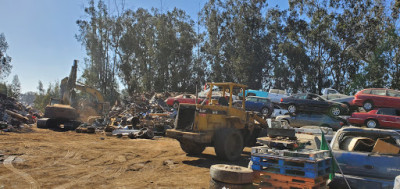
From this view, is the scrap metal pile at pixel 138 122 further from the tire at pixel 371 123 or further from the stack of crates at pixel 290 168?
the stack of crates at pixel 290 168

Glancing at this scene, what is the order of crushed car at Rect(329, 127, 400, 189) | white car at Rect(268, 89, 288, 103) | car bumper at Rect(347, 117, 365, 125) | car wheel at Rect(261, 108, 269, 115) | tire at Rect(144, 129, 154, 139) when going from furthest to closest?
white car at Rect(268, 89, 288, 103) → car wheel at Rect(261, 108, 269, 115) → tire at Rect(144, 129, 154, 139) → car bumper at Rect(347, 117, 365, 125) → crushed car at Rect(329, 127, 400, 189)

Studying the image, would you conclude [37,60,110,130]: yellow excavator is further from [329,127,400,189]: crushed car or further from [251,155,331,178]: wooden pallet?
[329,127,400,189]: crushed car

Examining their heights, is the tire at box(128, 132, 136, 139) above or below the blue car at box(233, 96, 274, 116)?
below

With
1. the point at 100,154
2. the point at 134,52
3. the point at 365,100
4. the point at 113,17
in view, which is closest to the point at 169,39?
the point at 134,52

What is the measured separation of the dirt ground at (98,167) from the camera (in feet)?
23.3


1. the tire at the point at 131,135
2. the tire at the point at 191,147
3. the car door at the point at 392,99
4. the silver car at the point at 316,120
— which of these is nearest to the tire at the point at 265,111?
the silver car at the point at 316,120

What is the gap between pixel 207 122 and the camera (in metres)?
10.4

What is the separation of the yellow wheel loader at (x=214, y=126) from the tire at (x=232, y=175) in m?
3.98

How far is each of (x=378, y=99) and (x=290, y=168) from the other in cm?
1441

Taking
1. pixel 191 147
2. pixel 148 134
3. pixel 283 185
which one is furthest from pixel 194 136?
pixel 148 134

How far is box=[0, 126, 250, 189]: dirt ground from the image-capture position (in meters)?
7.11

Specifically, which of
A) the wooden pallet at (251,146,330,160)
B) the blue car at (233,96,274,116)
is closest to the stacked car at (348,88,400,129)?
the blue car at (233,96,274,116)

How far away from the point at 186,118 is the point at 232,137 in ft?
5.49

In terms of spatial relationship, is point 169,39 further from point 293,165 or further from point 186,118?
point 293,165
